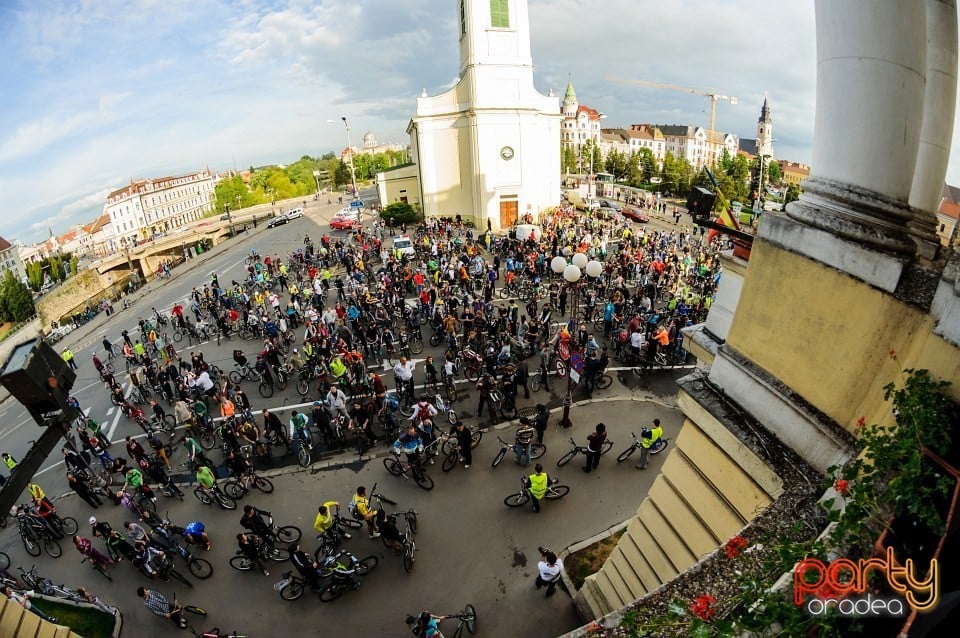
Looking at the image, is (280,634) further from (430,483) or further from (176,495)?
(176,495)

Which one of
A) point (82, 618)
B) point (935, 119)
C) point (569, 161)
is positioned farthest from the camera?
point (569, 161)

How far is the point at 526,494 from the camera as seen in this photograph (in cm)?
1070

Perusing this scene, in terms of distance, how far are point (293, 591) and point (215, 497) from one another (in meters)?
3.98

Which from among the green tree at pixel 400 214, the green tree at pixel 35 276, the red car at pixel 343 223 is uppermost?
the green tree at pixel 400 214

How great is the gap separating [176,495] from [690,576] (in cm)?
1343

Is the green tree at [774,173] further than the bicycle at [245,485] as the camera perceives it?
Yes

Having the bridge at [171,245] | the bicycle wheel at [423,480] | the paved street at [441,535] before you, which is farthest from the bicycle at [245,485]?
the bridge at [171,245]

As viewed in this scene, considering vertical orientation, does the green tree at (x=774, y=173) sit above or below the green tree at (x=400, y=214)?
below

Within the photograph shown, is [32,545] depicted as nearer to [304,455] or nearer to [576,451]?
[304,455]

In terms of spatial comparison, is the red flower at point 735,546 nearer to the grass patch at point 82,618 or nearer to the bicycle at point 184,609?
the bicycle at point 184,609

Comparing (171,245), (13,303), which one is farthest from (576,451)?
(13,303)

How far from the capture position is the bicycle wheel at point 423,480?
11469 millimetres

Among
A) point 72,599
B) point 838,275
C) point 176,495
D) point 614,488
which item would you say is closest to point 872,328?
point 838,275

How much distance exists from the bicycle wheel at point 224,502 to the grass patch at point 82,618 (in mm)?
2857
